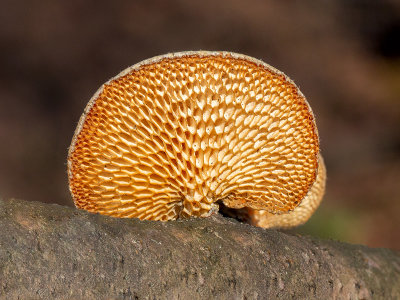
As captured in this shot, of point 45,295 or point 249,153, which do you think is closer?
point 45,295

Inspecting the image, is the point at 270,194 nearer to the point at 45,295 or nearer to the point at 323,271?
the point at 323,271

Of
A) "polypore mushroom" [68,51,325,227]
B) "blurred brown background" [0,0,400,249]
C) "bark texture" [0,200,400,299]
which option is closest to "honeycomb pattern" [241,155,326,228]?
"polypore mushroom" [68,51,325,227]

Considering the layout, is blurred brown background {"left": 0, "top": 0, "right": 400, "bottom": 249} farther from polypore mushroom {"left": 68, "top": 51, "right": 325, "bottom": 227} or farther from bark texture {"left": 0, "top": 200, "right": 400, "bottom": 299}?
bark texture {"left": 0, "top": 200, "right": 400, "bottom": 299}

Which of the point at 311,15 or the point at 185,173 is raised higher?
the point at 311,15

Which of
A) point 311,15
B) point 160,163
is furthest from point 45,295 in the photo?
point 311,15

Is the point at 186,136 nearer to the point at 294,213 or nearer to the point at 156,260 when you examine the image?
the point at 156,260

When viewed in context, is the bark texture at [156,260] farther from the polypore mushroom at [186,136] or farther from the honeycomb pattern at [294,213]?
the honeycomb pattern at [294,213]

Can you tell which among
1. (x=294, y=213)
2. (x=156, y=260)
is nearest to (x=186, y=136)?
(x=156, y=260)
